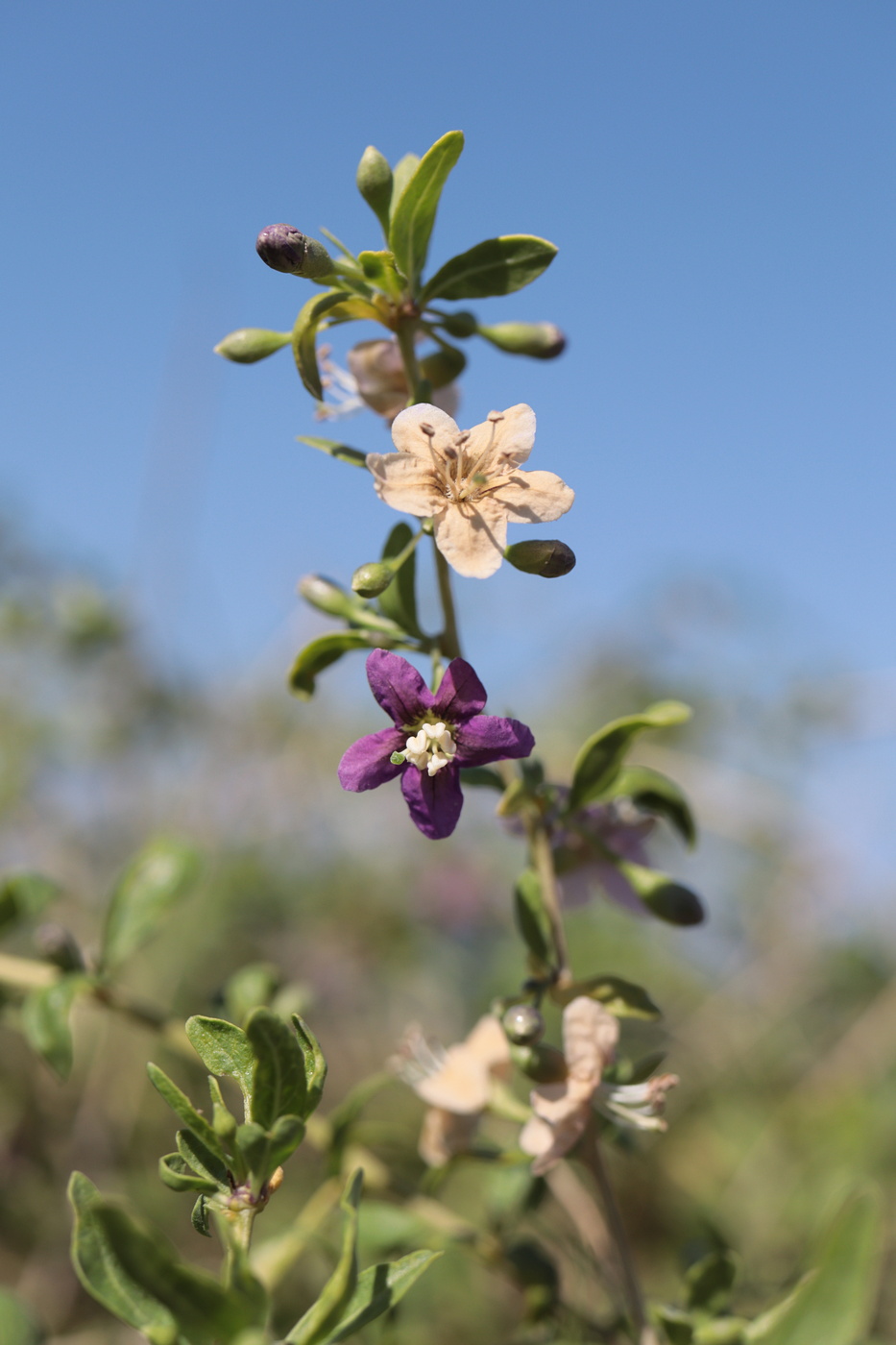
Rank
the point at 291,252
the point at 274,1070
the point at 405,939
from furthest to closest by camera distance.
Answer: the point at 405,939 → the point at 291,252 → the point at 274,1070

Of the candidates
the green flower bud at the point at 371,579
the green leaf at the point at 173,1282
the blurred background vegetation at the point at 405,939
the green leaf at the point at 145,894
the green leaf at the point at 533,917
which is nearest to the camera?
the green leaf at the point at 173,1282

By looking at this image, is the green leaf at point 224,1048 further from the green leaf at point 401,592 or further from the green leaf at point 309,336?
the green leaf at point 309,336

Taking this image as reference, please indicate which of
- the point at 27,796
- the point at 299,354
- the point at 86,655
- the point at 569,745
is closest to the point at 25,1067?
the point at 27,796

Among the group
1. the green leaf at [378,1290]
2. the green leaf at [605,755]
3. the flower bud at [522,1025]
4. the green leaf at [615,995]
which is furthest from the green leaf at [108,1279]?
the green leaf at [605,755]

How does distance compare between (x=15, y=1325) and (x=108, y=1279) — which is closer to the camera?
(x=108, y=1279)

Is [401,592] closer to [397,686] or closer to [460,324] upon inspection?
[397,686]

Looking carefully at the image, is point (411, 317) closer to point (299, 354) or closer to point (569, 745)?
point (299, 354)

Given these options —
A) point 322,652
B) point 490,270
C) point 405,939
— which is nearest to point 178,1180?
point 322,652
